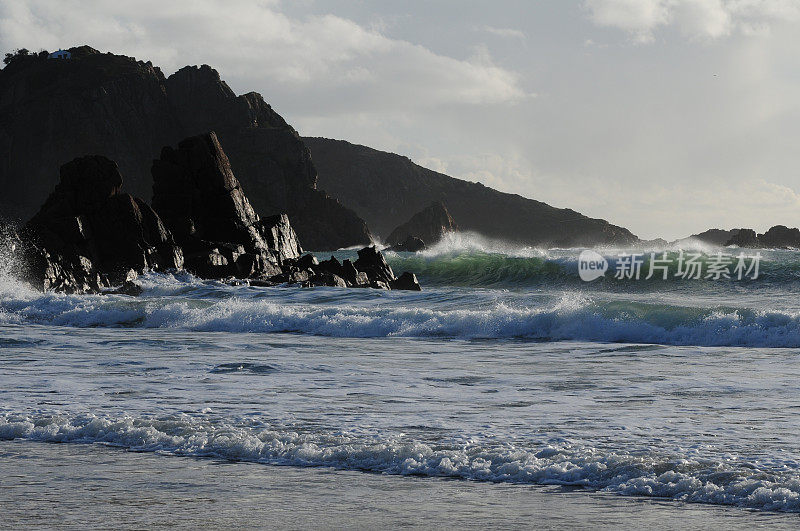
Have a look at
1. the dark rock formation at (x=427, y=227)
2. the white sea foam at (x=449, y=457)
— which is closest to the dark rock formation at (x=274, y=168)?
the dark rock formation at (x=427, y=227)

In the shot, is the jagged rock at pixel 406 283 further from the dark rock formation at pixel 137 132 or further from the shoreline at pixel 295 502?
the dark rock formation at pixel 137 132

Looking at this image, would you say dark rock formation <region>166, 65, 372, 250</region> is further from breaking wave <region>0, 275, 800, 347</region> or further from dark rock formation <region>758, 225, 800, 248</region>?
breaking wave <region>0, 275, 800, 347</region>

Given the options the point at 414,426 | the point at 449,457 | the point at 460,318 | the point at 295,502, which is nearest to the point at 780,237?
the point at 460,318

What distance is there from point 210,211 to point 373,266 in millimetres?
11572

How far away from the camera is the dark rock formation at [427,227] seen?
500 ft

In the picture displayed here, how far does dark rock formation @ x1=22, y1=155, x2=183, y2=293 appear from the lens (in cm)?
3378

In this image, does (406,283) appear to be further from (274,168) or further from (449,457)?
(274,168)

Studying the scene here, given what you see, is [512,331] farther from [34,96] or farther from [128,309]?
[34,96]

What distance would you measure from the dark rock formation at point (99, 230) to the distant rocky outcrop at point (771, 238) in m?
95.4

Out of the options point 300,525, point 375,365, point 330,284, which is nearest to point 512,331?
point 375,365

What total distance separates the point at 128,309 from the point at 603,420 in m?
17.3

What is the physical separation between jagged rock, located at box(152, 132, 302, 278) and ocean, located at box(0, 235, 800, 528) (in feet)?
79.5

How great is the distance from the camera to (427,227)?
15362 cm

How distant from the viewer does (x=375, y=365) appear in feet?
40.4
